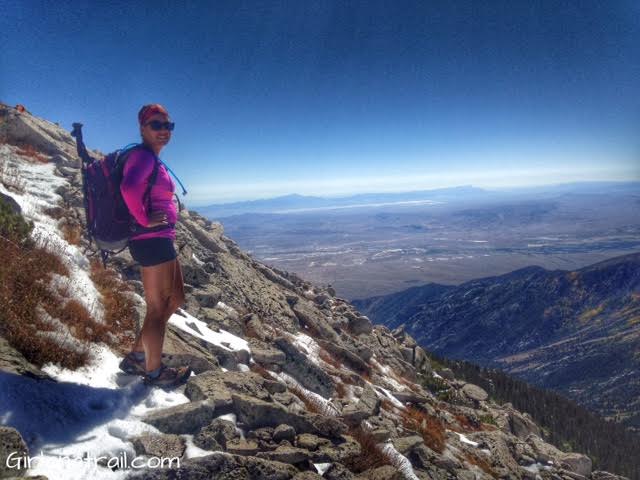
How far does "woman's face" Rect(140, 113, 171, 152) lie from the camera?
19.1ft

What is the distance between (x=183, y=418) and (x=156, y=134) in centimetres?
447

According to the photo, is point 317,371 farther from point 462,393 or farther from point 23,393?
point 462,393

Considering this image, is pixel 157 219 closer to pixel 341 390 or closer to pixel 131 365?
pixel 131 365

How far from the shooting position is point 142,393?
20.9 feet

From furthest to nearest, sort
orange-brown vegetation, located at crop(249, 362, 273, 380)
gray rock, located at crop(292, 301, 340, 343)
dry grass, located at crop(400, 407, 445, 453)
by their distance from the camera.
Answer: gray rock, located at crop(292, 301, 340, 343) → dry grass, located at crop(400, 407, 445, 453) → orange-brown vegetation, located at crop(249, 362, 273, 380)

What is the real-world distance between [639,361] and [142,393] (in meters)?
252

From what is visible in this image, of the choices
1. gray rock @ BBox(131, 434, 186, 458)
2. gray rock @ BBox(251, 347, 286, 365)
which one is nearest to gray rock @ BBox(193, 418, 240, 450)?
gray rock @ BBox(131, 434, 186, 458)

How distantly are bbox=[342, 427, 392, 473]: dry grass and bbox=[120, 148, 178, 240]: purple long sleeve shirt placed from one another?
17.1 feet

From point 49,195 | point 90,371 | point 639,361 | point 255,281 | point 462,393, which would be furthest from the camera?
point 639,361

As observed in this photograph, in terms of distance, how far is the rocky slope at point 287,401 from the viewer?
223 inches

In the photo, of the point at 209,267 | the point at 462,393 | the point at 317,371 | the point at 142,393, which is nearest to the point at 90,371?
the point at 142,393

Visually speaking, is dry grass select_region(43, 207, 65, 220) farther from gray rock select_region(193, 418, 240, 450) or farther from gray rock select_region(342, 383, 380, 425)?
gray rock select_region(342, 383, 380, 425)

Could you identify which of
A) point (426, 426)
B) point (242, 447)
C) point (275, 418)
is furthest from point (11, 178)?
point (426, 426)

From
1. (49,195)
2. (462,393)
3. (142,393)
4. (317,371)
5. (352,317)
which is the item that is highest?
(49,195)
